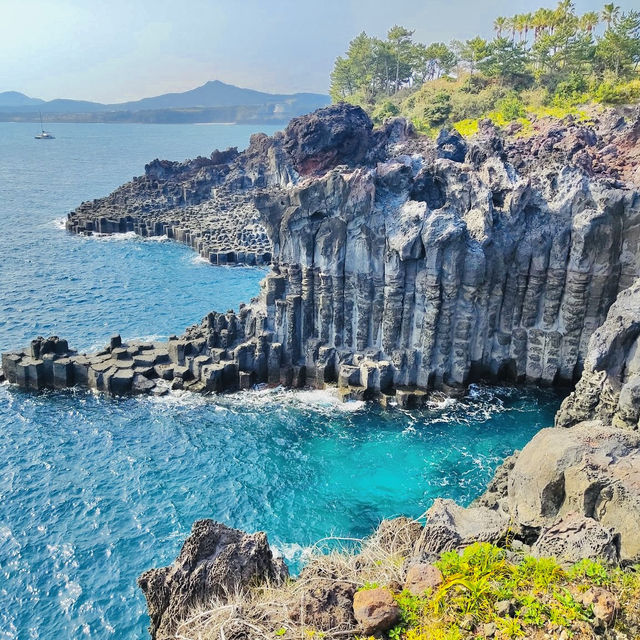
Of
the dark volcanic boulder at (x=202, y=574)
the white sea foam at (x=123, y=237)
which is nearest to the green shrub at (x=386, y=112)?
the white sea foam at (x=123, y=237)

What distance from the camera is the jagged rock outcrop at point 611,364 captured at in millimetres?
22078

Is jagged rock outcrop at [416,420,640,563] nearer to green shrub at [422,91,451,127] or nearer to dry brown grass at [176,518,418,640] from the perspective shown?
dry brown grass at [176,518,418,640]

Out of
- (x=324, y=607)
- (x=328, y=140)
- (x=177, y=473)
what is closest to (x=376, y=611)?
(x=324, y=607)

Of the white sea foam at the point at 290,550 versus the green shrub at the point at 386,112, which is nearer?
the white sea foam at the point at 290,550

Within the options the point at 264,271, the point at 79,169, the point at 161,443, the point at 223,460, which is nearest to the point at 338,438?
the point at 223,460

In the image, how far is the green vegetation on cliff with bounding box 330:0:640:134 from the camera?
87.8m

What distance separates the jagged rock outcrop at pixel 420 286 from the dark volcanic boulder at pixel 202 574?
18891 mm

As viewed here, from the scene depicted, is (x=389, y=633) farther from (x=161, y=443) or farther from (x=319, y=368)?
(x=319, y=368)

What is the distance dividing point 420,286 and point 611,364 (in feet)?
41.7

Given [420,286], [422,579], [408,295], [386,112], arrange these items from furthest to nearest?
[386,112] → [408,295] → [420,286] → [422,579]

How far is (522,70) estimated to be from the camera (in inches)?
4065

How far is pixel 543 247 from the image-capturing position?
34000 millimetres

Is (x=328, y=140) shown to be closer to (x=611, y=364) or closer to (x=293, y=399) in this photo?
(x=293, y=399)

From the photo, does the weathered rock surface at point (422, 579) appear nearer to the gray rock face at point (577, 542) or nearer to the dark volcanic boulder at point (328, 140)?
the gray rock face at point (577, 542)
